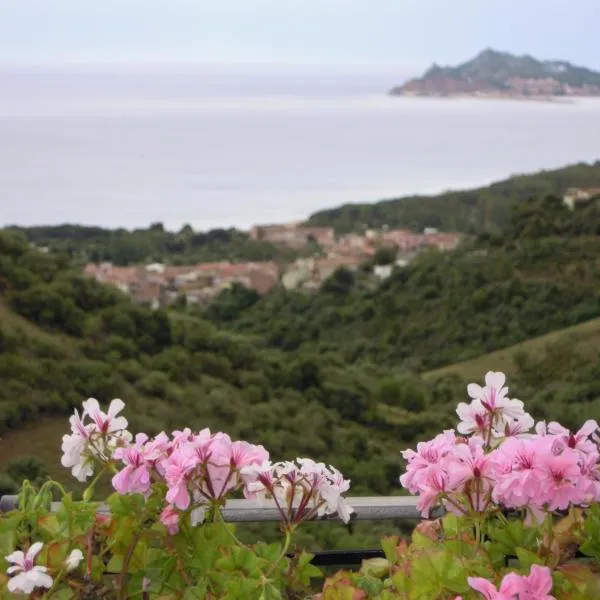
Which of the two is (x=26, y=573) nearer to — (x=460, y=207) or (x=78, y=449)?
(x=78, y=449)

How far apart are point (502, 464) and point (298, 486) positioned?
22cm

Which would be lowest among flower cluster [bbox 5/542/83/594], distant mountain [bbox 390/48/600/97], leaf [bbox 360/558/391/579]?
leaf [bbox 360/558/391/579]

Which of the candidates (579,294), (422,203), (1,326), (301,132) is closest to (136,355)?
(1,326)

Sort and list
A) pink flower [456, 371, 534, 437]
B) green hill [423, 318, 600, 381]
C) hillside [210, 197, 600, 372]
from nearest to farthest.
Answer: pink flower [456, 371, 534, 437] → green hill [423, 318, 600, 381] → hillside [210, 197, 600, 372]

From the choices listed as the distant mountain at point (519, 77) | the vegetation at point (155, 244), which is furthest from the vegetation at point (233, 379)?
the distant mountain at point (519, 77)

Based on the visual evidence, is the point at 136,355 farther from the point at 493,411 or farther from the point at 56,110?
the point at 56,110

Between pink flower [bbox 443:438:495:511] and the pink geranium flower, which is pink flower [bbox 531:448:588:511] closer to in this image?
pink flower [bbox 443:438:495:511]

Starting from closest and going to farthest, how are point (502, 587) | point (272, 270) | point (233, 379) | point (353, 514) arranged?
point (502, 587), point (353, 514), point (233, 379), point (272, 270)

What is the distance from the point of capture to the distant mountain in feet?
163

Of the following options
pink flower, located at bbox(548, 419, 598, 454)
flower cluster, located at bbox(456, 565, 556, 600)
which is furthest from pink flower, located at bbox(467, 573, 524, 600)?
pink flower, located at bbox(548, 419, 598, 454)

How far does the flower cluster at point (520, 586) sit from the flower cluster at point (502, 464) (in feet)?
0.31

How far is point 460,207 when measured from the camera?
123 ft

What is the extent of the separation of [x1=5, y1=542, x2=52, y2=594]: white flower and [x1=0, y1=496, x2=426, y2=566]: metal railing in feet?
0.94

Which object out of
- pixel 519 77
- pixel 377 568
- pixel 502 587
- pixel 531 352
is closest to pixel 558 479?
pixel 502 587
